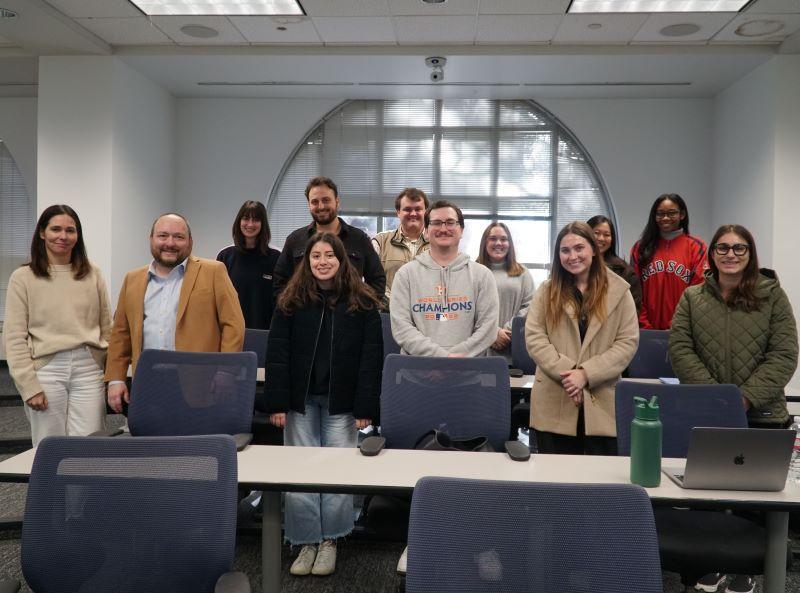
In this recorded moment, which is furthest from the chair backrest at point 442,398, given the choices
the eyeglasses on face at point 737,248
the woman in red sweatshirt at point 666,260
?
the woman in red sweatshirt at point 666,260

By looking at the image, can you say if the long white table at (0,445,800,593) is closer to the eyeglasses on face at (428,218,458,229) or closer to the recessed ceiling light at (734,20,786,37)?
the eyeglasses on face at (428,218,458,229)

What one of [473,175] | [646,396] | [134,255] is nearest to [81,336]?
[646,396]

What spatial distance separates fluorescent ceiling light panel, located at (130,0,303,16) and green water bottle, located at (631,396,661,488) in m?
3.96

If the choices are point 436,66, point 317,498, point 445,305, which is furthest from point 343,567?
point 436,66

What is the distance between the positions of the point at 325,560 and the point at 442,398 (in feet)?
2.69

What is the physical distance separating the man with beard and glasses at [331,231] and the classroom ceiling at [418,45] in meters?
1.89

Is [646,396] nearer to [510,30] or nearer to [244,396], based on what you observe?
[244,396]

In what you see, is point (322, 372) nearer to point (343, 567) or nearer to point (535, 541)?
point (343, 567)

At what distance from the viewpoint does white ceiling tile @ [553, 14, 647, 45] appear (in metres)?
4.71

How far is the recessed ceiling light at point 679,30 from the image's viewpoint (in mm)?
4840

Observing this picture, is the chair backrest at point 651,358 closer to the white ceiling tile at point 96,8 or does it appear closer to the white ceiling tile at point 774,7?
the white ceiling tile at point 774,7

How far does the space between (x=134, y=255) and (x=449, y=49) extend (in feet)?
11.4

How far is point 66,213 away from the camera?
2.71 meters

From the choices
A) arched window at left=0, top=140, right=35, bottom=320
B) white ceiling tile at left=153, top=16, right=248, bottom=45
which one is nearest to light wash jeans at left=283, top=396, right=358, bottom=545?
white ceiling tile at left=153, top=16, right=248, bottom=45
